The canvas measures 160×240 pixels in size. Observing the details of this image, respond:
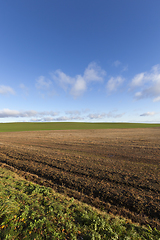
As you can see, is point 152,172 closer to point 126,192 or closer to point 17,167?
point 126,192

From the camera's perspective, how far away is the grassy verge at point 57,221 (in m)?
3.90

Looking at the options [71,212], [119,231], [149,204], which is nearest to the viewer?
[119,231]

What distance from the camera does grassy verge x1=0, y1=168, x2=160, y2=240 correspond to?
390cm

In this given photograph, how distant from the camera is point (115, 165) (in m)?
10.5

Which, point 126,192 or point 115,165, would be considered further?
point 115,165

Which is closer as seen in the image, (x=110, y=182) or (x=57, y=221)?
(x=57, y=221)

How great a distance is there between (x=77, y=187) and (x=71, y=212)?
204 centimetres

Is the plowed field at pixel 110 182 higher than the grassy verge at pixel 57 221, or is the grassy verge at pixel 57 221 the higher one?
the grassy verge at pixel 57 221

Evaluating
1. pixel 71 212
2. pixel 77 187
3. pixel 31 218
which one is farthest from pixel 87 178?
pixel 31 218

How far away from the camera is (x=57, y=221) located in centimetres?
437

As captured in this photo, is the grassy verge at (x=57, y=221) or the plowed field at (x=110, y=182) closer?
the grassy verge at (x=57, y=221)

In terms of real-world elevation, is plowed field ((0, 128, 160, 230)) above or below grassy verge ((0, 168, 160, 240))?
below

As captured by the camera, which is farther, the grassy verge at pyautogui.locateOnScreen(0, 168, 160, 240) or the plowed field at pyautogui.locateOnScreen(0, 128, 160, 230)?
the plowed field at pyautogui.locateOnScreen(0, 128, 160, 230)

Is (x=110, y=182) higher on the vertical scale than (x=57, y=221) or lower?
lower
